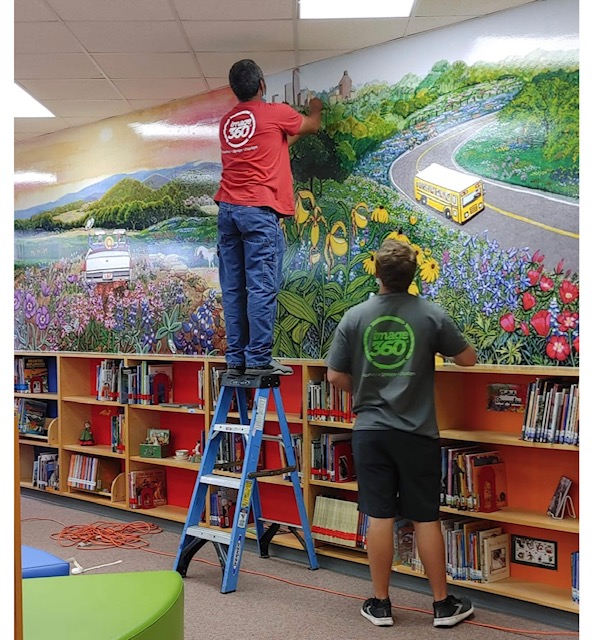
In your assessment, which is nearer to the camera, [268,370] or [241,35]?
[268,370]

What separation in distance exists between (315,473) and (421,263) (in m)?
1.49

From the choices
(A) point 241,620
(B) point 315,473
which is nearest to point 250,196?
(B) point 315,473

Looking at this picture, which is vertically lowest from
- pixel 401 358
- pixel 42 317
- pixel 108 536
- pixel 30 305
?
pixel 108 536

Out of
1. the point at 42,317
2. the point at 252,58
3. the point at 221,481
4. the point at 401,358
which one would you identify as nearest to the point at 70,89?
the point at 252,58

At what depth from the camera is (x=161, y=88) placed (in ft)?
20.4

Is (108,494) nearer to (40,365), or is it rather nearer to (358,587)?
(40,365)

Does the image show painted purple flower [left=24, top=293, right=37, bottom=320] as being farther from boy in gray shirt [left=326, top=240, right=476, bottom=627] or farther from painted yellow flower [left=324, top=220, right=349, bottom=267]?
boy in gray shirt [left=326, top=240, right=476, bottom=627]

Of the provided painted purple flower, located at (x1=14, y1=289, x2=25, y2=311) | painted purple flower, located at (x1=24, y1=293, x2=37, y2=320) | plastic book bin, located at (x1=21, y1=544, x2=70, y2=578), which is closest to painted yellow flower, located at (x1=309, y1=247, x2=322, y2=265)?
plastic book bin, located at (x1=21, y1=544, x2=70, y2=578)

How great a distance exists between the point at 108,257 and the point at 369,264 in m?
3.04

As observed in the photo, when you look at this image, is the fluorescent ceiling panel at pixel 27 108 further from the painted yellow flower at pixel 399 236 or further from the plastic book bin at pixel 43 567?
the plastic book bin at pixel 43 567

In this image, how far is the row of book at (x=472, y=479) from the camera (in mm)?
4203

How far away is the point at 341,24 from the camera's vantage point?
4793 millimetres

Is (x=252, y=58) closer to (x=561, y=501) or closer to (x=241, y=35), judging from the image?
(x=241, y=35)

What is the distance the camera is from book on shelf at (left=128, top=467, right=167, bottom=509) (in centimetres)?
639
